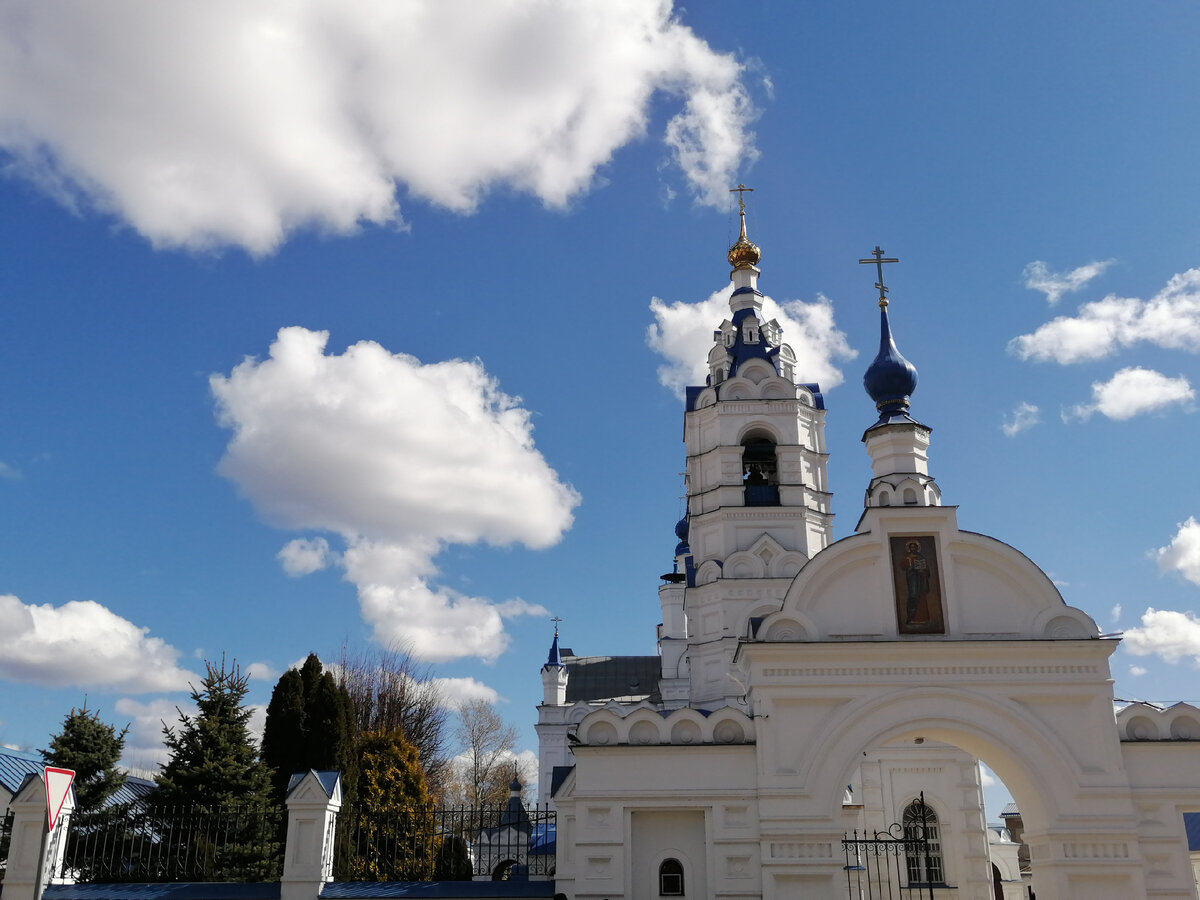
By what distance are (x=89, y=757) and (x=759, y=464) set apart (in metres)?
16.0

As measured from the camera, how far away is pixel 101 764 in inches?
617

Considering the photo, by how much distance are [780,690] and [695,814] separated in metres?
1.94

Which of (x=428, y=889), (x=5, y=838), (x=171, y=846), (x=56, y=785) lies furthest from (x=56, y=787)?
(x=428, y=889)

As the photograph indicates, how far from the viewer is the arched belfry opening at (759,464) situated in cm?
2497

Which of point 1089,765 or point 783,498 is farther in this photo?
point 783,498

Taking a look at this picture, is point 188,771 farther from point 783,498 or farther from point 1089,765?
point 783,498

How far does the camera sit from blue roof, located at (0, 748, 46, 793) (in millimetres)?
18516

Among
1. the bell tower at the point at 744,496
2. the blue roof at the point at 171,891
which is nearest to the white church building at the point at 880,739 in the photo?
the blue roof at the point at 171,891

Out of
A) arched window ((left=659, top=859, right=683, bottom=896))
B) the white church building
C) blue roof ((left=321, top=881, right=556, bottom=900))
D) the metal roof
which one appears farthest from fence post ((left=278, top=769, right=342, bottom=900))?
the metal roof

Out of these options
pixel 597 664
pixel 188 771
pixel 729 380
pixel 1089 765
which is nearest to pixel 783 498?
pixel 729 380

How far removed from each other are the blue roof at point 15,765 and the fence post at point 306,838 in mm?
8767

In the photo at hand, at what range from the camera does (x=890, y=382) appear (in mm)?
17656

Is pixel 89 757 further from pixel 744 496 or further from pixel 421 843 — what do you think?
pixel 744 496

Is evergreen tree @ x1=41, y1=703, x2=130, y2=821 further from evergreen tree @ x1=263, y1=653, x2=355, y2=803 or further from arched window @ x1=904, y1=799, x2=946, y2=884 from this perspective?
arched window @ x1=904, y1=799, x2=946, y2=884
